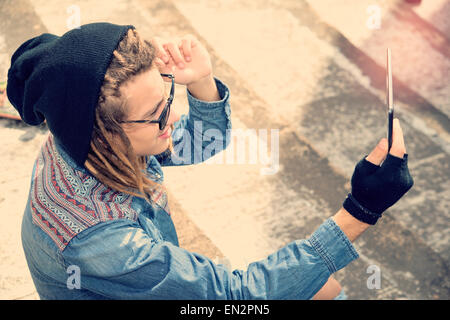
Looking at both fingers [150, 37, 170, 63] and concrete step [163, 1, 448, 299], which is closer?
fingers [150, 37, 170, 63]

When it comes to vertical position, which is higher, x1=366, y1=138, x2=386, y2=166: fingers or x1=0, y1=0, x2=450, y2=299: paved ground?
x1=366, y1=138, x2=386, y2=166: fingers

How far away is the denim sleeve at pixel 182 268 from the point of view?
6.18ft

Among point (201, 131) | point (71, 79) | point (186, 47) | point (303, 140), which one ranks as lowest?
point (303, 140)

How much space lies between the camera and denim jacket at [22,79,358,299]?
1891 mm

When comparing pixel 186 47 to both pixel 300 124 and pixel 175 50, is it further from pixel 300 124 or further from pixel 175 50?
pixel 300 124

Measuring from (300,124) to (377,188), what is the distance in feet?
8.94

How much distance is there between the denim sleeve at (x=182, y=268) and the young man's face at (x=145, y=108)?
330 mm

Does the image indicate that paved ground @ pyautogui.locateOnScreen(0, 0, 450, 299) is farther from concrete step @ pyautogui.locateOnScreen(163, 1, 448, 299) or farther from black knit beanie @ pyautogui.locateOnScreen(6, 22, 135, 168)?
black knit beanie @ pyautogui.locateOnScreen(6, 22, 135, 168)

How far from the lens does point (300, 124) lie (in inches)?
186

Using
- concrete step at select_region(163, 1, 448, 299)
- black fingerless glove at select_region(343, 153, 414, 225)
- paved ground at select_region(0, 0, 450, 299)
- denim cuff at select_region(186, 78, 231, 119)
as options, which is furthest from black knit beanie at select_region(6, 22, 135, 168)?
concrete step at select_region(163, 1, 448, 299)

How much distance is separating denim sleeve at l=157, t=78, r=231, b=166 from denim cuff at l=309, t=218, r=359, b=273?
2.74 ft

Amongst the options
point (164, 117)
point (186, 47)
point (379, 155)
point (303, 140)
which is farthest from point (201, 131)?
point (303, 140)

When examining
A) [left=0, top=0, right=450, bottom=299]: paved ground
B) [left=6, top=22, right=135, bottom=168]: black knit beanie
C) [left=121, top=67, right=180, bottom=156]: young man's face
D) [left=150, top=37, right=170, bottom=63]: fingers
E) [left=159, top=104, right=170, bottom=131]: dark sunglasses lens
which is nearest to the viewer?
[left=6, top=22, right=135, bottom=168]: black knit beanie

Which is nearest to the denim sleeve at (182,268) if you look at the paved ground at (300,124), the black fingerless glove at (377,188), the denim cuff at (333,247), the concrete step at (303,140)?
the denim cuff at (333,247)
